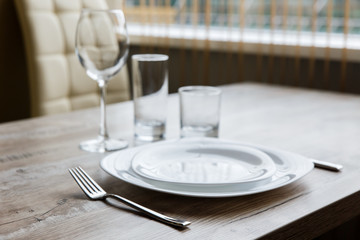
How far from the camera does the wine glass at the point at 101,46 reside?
2.75 feet

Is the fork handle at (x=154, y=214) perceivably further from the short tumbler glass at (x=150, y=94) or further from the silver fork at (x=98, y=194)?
the short tumbler glass at (x=150, y=94)

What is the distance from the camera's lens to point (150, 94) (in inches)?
35.6

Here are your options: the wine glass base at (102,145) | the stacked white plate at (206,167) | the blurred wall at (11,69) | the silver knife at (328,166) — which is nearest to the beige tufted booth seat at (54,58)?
the blurred wall at (11,69)

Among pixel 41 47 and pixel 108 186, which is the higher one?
pixel 41 47

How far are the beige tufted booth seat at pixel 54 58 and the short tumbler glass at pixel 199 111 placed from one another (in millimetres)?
933

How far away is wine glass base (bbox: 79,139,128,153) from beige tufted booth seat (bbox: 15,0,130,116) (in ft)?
2.77

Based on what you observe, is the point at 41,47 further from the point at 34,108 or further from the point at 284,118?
the point at 284,118

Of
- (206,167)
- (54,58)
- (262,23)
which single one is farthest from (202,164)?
(262,23)

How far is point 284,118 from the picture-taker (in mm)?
1168

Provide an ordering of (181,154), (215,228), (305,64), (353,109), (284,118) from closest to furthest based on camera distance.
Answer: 1. (215,228)
2. (181,154)
3. (284,118)
4. (353,109)
5. (305,64)

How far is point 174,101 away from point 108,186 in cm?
66

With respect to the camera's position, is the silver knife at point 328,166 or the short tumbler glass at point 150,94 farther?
the short tumbler glass at point 150,94

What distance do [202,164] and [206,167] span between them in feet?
0.05

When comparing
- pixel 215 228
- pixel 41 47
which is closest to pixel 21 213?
pixel 215 228
